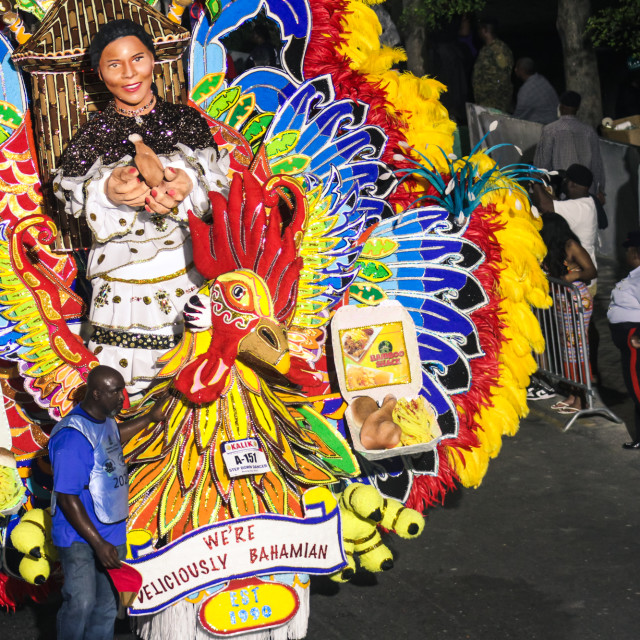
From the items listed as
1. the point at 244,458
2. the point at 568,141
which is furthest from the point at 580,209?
the point at 244,458

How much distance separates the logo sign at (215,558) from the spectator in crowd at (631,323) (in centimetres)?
345

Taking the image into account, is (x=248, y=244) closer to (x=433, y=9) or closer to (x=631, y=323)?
(x=631, y=323)

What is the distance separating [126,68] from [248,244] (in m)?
1.01

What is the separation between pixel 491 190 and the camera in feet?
19.0

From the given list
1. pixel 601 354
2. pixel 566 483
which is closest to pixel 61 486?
pixel 566 483

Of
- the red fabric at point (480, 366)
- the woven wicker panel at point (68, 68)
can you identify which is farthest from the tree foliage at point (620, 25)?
the woven wicker panel at point (68, 68)

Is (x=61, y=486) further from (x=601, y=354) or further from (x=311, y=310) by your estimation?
(x=601, y=354)

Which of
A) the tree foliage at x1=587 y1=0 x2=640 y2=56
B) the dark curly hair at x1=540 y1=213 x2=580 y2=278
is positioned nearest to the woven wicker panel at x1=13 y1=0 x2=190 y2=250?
the dark curly hair at x1=540 y1=213 x2=580 y2=278

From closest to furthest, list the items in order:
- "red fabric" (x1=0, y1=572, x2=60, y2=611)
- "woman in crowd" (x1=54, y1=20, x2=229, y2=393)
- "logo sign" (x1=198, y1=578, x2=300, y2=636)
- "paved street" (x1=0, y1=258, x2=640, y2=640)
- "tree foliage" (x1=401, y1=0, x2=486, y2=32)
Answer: "logo sign" (x1=198, y1=578, x2=300, y2=636)
"woman in crowd" (x1=54, y1=20, x2=229, y2=393)
"paved street" (x1=0, y1=258, x2=640, y2=640)
"red fabric" (x1=0, y1=572, x2=60, y2=611)
"tree foliage" (x1=401, y1=0, x2=486, y2=32)

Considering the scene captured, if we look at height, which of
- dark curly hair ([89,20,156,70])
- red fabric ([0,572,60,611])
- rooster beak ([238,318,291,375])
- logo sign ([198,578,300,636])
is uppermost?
dark curly hair ([89,20,156,70])

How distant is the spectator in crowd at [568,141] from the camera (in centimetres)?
991

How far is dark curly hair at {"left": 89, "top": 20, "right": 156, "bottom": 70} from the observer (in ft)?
16.2

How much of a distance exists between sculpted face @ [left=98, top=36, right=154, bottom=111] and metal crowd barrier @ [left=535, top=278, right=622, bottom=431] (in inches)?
158

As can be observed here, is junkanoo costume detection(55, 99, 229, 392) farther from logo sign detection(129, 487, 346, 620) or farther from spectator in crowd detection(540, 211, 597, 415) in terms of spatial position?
spectator in crowd detection(540, 211, 597, 415)
